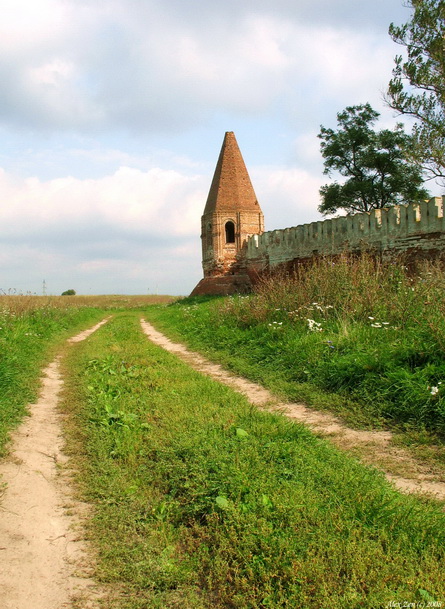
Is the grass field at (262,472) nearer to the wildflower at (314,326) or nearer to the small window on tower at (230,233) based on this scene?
the wildflower at (314,326)

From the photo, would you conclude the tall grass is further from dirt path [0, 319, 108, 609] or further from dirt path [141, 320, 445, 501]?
dirt path [0, 319, 108, 609]

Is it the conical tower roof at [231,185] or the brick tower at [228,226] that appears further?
the conical tower roof at [231,185]

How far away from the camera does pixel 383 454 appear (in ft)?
12.9

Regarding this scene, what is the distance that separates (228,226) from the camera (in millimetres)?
24250

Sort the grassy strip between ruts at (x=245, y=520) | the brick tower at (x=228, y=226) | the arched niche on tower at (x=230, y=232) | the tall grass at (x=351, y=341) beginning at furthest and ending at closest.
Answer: the arched niche on tower at (x=230, y=232)
the brick tower at (x=228, y=226)
the tall grass at (x=351, y=341)
the grassy strip between ruts at (x=245, y=520)

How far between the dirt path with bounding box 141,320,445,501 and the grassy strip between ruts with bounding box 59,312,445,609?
31 cm

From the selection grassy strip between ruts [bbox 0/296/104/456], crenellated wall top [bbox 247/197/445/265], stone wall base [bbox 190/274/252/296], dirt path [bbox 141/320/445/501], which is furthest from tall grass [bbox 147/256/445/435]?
stone wall base [bbox 190/274/252/296]

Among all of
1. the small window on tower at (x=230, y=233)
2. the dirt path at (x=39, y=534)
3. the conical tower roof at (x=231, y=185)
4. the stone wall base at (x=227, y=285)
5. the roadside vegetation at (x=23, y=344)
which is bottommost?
the dirt path at (x=39, y=534)

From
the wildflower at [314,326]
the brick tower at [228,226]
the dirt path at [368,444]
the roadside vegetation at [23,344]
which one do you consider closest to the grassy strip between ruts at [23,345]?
the roadside vegetation at [23,344]

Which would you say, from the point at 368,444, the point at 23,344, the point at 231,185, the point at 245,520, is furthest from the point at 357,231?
the point at 245,520

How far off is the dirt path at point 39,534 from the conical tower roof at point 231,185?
67.5 ft

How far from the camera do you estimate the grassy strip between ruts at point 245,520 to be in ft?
7.47

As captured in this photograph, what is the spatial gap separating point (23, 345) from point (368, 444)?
7137 millimetres

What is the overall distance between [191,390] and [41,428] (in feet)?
5.77
